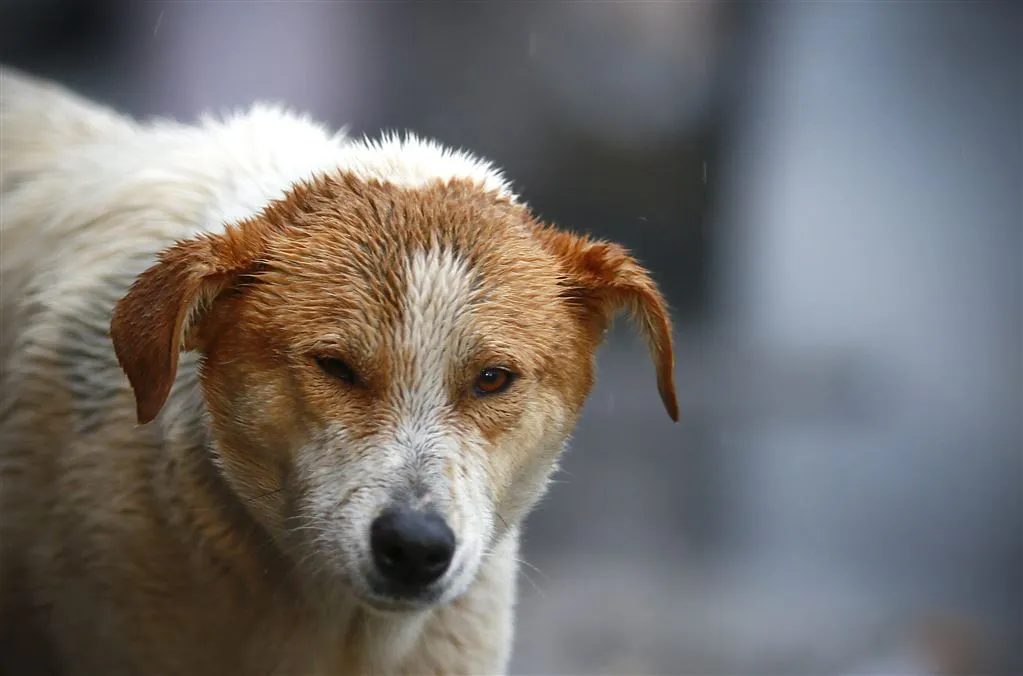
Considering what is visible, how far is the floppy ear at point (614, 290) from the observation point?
2.39 metres

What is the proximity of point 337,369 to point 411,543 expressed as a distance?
13.9 inches

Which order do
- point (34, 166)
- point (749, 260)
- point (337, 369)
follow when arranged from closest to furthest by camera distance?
1. point (337, 369)
2. point (34, 166)
3. point (749, 260)

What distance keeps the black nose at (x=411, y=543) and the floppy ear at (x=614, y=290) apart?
596mm

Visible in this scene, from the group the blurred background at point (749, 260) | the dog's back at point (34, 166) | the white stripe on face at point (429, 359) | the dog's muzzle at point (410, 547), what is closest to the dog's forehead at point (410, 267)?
the white stripe on face at point (429, 359)

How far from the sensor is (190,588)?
2328 millimetres

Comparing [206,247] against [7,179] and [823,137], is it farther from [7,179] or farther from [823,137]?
[823,137]

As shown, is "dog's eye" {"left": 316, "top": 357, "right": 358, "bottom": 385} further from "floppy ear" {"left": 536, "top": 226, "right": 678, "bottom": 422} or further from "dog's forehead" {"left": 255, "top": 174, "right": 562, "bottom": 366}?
"floppy ear" {"left": 536, "top": 226, "right": 678, "bottom": 422}

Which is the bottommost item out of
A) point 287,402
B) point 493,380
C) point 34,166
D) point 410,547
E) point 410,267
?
point 410,547

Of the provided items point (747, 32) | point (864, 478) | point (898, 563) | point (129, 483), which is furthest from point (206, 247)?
point (864, 478)

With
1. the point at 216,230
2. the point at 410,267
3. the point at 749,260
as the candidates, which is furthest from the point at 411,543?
the point at 749,260

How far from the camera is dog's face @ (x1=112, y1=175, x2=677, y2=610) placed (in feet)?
6.89

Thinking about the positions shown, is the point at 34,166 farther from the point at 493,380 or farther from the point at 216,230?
the point at 493,380

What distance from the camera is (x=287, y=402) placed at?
216 cm

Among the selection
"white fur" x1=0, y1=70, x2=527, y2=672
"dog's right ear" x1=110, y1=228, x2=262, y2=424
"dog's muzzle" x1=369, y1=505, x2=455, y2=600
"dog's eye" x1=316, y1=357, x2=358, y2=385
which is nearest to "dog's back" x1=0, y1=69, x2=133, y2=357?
"white fur" x1=0, y1=70, x2=527, y2=672
